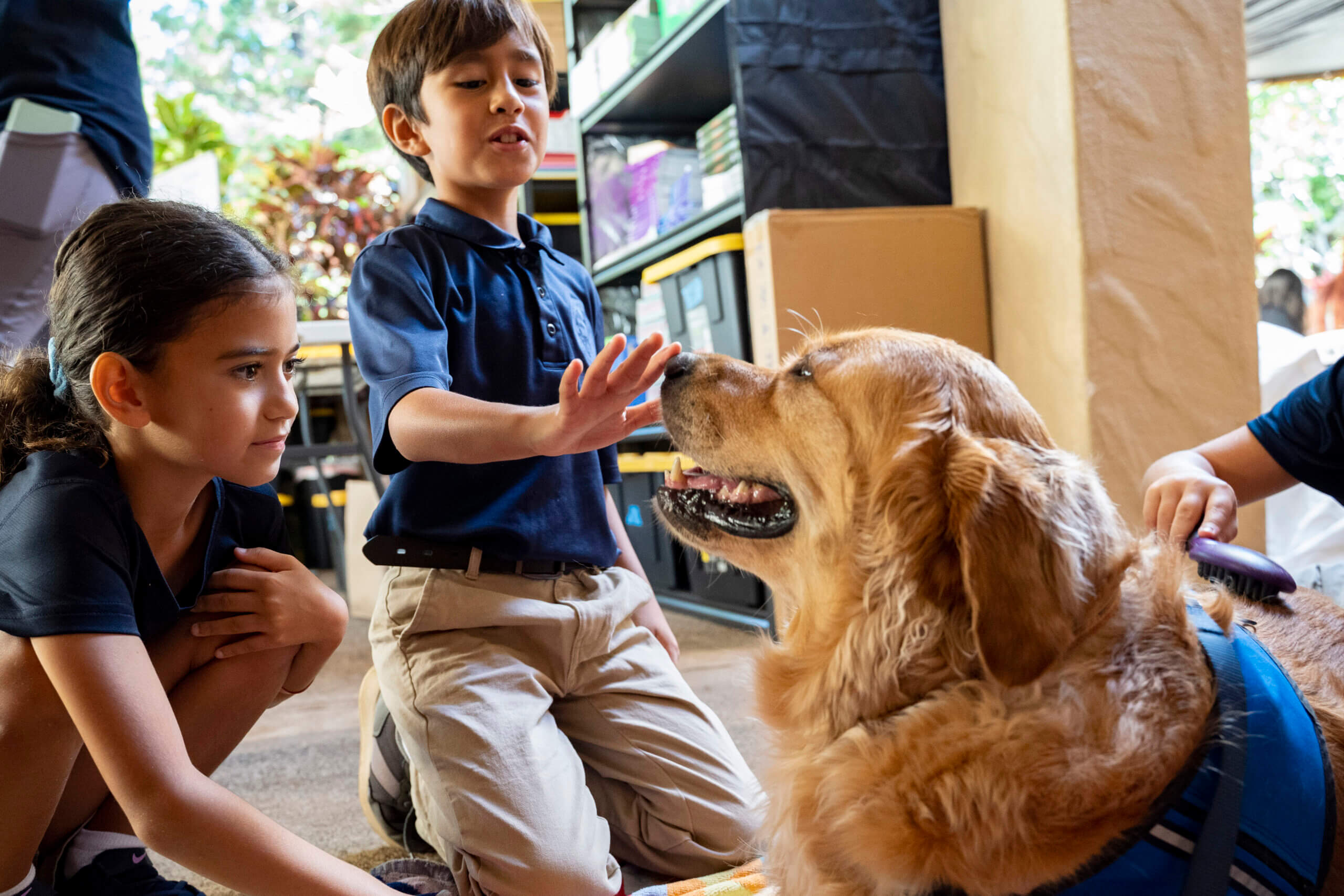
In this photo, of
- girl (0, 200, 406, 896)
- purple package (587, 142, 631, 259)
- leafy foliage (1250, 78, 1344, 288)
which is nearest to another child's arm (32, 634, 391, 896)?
girl (0, 200, 406, 896)

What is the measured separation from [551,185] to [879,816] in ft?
12.5

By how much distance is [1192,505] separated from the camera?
1.18 meters

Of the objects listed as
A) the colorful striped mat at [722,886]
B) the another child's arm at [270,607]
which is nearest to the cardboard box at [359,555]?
the another child's arm at [270,607]

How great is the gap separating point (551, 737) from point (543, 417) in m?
0.45

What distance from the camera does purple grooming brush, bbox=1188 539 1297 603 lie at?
3.43ft

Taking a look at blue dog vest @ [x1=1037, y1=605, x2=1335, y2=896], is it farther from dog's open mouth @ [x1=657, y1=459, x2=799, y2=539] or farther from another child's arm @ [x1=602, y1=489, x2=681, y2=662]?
another child's arm @ [x1=602, y1=489, x2=681, y2=662]

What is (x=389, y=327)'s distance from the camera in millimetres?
1192

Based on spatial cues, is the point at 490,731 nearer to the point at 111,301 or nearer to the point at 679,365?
the point at 679,365

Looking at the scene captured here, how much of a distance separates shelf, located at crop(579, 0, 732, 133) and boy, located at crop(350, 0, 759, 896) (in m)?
1.43

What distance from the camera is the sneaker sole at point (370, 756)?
1397 millimetres

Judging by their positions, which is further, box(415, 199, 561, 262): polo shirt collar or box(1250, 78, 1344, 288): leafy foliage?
box(1250, 78, 1344, 288): leafy foliage

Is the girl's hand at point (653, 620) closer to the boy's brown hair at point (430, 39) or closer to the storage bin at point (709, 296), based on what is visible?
the boy's brown hair at point (430, 39)

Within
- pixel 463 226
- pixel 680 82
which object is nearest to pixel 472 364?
pixel 463 226

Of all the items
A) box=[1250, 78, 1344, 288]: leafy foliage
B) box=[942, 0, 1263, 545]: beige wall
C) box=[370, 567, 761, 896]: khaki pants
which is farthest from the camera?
box=[1250, 78, 1344, 288]: leafy foliage
